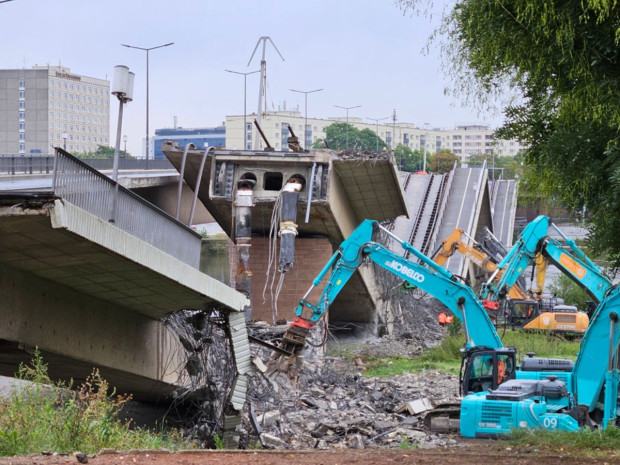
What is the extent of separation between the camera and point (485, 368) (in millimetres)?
18234

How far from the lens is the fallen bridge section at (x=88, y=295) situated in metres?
11.5

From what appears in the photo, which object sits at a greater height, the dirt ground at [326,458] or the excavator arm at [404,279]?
the excavator arm at [404,279]

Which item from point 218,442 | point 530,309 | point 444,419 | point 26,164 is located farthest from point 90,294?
point 530,309

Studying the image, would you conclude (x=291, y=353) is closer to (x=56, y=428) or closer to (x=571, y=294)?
(x=56, y=428)

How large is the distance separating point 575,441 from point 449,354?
704 inches

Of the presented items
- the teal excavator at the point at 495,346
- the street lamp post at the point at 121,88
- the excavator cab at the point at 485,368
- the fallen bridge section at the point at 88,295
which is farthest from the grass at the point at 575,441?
the street lamp post at the point at 121,88

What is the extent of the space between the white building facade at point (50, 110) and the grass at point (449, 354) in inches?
2020

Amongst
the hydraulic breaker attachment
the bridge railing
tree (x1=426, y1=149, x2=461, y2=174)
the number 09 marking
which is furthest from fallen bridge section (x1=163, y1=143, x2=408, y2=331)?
tree (x1=426, y1=149, x2=461, y2=174)

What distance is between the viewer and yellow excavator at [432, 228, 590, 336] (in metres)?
34.6

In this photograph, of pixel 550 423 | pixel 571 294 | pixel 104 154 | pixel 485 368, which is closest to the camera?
pixel 550 423

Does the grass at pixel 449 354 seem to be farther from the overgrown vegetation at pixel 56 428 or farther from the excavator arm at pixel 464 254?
the overgrown vegetation at pixel 56 428

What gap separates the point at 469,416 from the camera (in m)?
A: 16.5

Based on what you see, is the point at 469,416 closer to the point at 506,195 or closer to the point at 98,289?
the point at 98,289

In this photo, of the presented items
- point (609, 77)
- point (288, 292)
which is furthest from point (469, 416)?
point (288, 292)
